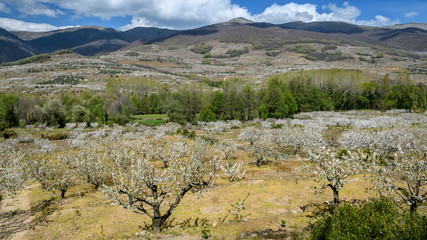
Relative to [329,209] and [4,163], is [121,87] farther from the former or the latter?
[329,209]

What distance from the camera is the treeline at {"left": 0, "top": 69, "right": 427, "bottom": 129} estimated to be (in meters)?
79.6

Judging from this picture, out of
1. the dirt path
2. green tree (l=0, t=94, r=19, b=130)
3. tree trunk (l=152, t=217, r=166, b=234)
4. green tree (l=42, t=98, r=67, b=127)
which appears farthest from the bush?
green tree (l=0, t=94, r=19, b=130)

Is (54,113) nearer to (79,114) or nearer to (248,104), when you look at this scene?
(79,114)

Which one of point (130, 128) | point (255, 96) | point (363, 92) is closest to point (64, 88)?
point (130, 128)

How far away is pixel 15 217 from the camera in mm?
18438

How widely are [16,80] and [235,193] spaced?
187457mm

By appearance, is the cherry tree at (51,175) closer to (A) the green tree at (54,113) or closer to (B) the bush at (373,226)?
(B) the bush at (373,226)

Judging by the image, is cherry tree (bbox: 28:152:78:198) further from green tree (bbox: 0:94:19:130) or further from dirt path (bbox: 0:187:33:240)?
green tree (bbox: 0:94:19:130)

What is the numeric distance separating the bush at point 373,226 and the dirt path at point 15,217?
1984 centimetres

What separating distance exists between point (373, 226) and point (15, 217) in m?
25.8

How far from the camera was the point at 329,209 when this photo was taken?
57.1 feet

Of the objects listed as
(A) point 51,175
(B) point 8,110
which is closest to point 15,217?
(A) point 51,175

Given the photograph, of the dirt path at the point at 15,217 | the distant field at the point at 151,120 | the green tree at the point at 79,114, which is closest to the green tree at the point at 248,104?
the distant field at the point at 151,120

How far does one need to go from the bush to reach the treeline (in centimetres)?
7112
